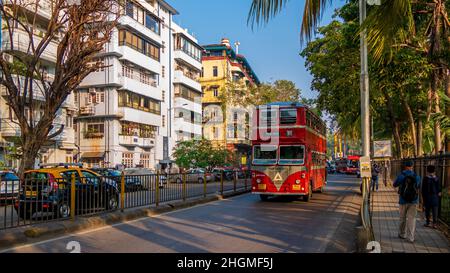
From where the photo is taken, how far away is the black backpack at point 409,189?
31.8 feet

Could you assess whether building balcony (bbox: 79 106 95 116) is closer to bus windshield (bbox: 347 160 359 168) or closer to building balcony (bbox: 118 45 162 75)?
building balcony (bbox: 118 45 162 75)

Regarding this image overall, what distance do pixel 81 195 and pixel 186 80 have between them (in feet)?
159

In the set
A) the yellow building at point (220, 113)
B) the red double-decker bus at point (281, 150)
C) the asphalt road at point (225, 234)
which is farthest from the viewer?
the yellow building at point (220, 113)

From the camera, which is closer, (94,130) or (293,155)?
(293,155)

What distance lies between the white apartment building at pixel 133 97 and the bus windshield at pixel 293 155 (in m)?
26.3

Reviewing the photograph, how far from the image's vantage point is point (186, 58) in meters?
60.5

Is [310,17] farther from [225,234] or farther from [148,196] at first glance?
[148,196]

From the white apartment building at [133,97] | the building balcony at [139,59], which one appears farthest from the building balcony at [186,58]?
the building balcony at [139,59]

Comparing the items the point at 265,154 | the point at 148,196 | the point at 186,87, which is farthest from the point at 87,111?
the point at 148,196

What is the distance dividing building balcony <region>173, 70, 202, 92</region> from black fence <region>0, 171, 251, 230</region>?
40.4 metres

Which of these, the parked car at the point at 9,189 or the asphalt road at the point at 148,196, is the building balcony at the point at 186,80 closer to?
the asphalt road at the point at 148,196

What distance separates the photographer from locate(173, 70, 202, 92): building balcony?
5806cm
